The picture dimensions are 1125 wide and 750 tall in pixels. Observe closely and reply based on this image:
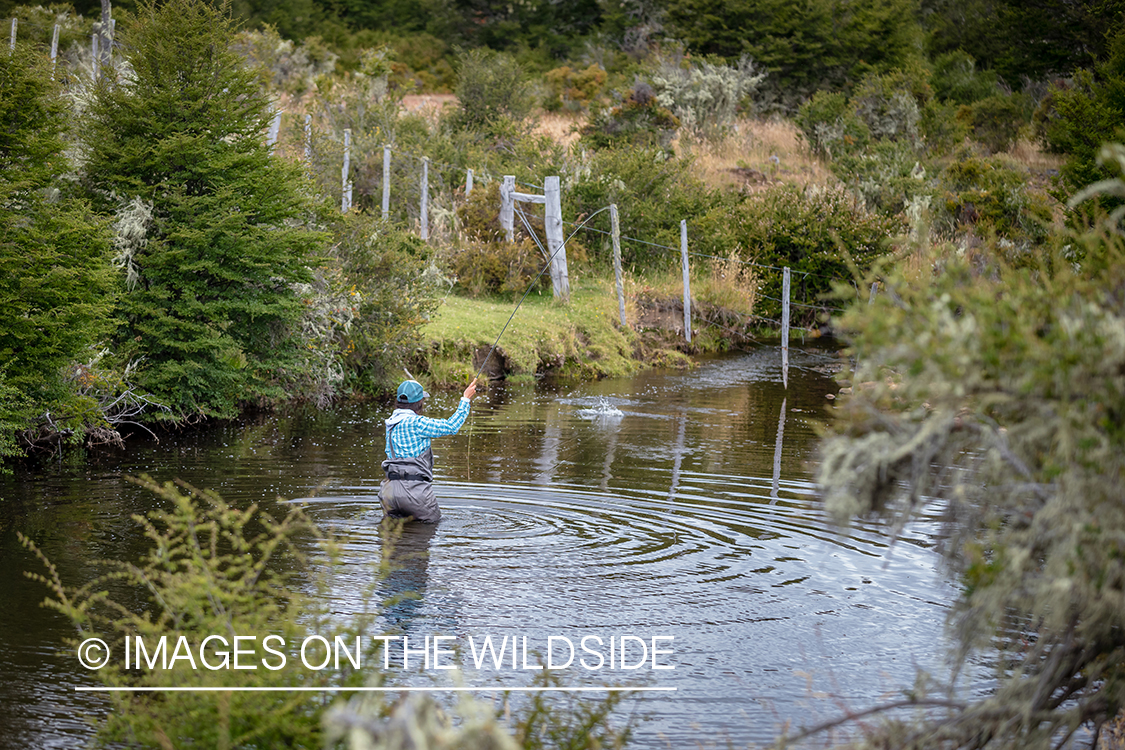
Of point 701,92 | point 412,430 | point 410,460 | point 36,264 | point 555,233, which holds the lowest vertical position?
point 410,460

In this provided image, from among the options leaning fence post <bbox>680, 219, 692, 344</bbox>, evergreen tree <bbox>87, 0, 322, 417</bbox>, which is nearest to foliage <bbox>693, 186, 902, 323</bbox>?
leaning fence post <bbox>680, 219, 692, 344</bbox>

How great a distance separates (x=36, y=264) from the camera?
11.1 metres

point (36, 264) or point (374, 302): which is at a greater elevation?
point (374, 302)

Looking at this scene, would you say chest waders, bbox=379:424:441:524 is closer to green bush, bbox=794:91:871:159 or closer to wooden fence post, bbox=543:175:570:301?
wooden fence post, bbox=543:175:570:301

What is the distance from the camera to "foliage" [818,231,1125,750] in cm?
341

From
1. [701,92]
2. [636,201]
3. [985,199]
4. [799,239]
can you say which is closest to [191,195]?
[636,201]

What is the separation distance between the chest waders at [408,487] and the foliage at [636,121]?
26.2 metres

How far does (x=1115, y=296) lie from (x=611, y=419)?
12.6 metres

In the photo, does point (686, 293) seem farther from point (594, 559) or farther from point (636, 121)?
point (594, 559)

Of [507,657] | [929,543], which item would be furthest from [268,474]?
[929,543]

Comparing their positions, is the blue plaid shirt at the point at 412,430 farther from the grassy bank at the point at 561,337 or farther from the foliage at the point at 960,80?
the foliage at the point at 960,80

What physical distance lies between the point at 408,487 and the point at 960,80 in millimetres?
36339

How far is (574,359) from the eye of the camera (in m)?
Result: 21.2

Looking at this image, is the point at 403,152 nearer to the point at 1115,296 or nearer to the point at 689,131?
the point at 689,131
